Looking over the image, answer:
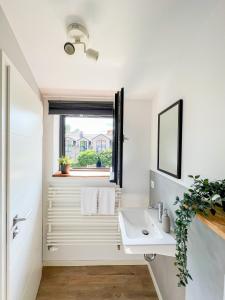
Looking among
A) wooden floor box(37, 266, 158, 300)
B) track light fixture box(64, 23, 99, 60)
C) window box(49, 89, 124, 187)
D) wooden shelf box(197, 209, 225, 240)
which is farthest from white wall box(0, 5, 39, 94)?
wooden floor box(37, 266, 158, 300)

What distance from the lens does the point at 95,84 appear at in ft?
7.33

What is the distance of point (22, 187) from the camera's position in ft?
5.26

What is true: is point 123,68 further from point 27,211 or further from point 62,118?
point 27,211

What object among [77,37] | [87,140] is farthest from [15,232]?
[87,140]

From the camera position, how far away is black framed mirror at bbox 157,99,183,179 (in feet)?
5.24

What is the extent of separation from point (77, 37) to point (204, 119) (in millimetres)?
968

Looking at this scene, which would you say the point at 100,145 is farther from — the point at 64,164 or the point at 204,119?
the point at 204,119

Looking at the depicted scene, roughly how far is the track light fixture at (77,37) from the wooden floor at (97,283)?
229 cm

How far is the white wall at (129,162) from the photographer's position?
99.7 inches

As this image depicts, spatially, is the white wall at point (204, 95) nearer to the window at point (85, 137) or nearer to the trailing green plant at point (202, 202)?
the trailing green plant at point (202, 202)

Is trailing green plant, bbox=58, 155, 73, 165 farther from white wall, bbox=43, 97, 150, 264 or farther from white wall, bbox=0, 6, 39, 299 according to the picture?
white wall, bbox=0, 6, 39, 299

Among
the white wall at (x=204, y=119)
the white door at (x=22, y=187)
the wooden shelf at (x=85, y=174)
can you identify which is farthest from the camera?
the wooden shelf at (x=85, y=174)

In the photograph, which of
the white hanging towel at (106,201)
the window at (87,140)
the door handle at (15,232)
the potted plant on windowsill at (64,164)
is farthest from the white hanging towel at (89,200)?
the door handle at (15,232)

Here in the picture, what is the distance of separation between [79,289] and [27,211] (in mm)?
1161
